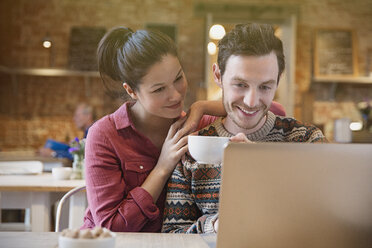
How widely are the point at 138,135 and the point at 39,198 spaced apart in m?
1.06

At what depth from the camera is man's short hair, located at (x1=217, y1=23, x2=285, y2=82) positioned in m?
1.41

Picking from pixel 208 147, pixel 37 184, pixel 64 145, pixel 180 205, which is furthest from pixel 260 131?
pixel 64 145

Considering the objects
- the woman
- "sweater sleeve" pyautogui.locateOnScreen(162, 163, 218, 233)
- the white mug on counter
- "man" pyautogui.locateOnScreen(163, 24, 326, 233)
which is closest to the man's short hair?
"man" pyautogui.locateOnScreen(163, 24, 326, 233)

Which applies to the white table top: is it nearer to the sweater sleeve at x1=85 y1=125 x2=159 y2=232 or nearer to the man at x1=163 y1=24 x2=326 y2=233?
the sweater sleeve at x1=85 y1=125 x2=159 y2=232

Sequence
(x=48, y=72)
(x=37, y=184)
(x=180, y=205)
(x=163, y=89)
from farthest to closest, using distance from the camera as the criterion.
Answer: (x=48, y=72) < (x=37, y=184) < (x=163, y=89) < (x=180, y=205)

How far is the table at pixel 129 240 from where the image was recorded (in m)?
1.13

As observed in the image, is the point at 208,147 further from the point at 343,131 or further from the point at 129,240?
the point at 343,131

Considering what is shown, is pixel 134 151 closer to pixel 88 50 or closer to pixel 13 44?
pixel 88 50

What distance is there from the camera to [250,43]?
1.41 metres

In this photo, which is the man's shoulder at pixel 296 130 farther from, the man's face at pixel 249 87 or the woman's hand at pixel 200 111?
the woman's hand at pixel 200 111

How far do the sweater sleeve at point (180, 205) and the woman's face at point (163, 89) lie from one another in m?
0.20

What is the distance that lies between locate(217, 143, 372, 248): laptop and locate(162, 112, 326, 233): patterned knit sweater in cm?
51

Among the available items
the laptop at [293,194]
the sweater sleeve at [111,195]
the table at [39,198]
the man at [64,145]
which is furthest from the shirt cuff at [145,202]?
the man at [64,145]

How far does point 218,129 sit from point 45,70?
439 cm
